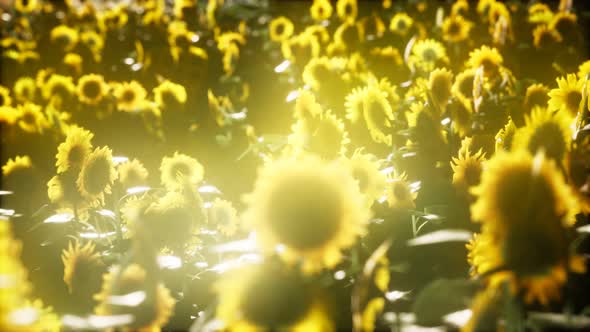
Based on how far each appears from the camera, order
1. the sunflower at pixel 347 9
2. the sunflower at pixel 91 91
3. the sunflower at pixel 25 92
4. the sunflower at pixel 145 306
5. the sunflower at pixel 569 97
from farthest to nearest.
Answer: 1. the sunflower at pixel 347 9
2. the sunflower at pixel 25 92
3. the sunflower at pixel 91 91
4. the sunflower at pixel 569 97
5. the sunflower at pixel 145 306

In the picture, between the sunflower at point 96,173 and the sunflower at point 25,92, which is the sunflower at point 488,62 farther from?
the sunflower at point 25,92

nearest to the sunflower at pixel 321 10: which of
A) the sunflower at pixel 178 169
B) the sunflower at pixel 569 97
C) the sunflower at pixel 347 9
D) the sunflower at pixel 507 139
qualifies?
the sunflower at pixel 347 9

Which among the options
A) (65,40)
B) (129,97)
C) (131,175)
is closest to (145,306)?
(131,175)

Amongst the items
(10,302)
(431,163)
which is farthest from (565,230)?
(431,163)

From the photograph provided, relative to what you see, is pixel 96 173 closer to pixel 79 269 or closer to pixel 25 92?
pixel 79 269

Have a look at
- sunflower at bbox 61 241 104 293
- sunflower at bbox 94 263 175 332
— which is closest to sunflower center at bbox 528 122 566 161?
sunflower at bbox 94 263 175 332

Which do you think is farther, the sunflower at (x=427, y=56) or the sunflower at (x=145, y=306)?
the sunflower at (x=427, y=56)
